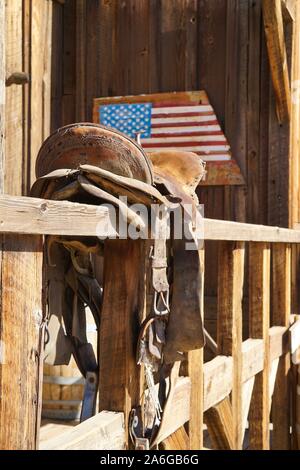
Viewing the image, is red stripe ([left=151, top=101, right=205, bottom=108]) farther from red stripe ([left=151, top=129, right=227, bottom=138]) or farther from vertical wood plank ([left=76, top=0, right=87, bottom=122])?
vertical wood plank ([left=76, top=0, right=87, bottom=122])

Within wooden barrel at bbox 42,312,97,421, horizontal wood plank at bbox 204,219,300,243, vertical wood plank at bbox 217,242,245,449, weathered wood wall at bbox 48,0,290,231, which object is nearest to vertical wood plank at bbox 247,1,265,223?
weathered wood wall at bbox 48,0,290,231

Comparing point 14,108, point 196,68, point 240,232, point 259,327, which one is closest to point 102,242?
point 240,232

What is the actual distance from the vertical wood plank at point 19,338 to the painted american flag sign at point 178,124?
4080 millimetres

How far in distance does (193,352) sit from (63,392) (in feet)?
3.84

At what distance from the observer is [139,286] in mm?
2471

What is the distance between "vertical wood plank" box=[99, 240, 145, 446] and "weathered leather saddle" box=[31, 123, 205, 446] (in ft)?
0.17

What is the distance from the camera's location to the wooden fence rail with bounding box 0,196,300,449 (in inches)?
66.5

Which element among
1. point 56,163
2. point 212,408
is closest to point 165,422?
point 212,408

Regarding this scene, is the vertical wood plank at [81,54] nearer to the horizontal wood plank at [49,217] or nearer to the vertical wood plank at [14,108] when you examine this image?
the vertical wood plank at [14,108]

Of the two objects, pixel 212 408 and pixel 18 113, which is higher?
pixel 18 113

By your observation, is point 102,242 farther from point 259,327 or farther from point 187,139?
point 187,139

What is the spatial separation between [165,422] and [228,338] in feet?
3.39

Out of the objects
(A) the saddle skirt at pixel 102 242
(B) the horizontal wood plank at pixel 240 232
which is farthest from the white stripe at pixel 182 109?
(A) the saddle skirt at pixel 102 242
